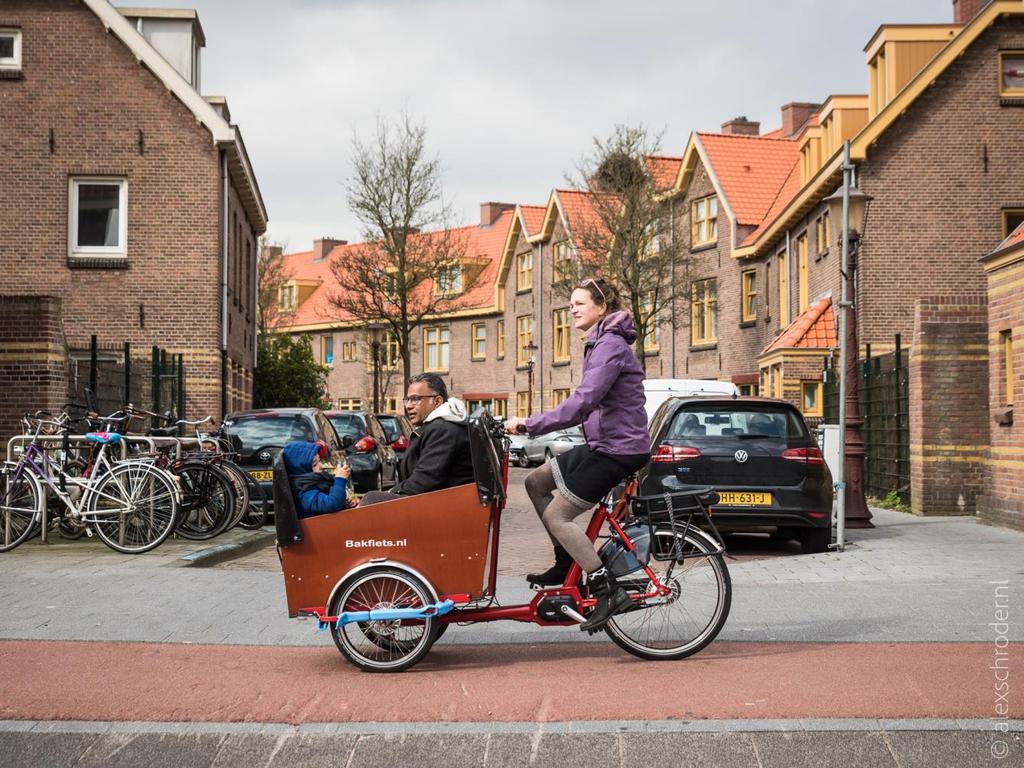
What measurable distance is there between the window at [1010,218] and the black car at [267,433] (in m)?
18.3

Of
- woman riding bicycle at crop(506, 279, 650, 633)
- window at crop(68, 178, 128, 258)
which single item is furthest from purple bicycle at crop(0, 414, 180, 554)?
window at crop(68, 178, 128, 258)

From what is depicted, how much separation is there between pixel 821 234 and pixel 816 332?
9.04 ft

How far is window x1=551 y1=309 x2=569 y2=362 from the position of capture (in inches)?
2098

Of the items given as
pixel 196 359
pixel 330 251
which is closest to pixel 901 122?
pixel 196 359

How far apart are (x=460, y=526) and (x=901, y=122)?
81.4 ft

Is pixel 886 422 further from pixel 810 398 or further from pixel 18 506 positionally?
pixel 18 506

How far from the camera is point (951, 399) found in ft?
56.9

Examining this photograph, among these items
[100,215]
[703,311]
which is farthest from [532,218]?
[100,215]

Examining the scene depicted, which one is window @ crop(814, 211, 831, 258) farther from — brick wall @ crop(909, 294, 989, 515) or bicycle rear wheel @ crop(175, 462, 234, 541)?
bicycle rear wheel @ crop(175, 462, 234, 541)

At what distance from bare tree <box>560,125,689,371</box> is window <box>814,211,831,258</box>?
24.0 ft

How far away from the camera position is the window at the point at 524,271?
5694cm

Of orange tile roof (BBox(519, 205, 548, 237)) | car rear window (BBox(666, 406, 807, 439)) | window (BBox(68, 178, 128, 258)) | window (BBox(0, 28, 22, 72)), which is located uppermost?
orange tile roof (BBox(519, 205, 548, 237))

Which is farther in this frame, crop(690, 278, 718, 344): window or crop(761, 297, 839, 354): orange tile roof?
crop(690, 278, 718, 344): window

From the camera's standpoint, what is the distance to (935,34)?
2931 centimetres
